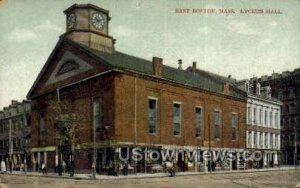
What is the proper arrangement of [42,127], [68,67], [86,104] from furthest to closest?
[42,127], [68,67], [86,104]

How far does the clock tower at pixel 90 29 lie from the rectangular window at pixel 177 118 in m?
5.59

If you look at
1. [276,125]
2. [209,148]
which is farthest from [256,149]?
[209,148]

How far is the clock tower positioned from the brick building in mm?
59

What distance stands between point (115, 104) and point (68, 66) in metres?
5.57

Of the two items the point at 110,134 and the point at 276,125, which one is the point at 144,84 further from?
the point at 276,125

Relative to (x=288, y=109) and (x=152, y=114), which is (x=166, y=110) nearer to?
(x=152, y=114)

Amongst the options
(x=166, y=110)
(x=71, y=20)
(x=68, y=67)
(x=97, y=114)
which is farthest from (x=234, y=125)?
(x=71, y=20)

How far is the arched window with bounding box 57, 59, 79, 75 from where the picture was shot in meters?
29.0

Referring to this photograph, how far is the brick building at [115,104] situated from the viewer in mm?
26156

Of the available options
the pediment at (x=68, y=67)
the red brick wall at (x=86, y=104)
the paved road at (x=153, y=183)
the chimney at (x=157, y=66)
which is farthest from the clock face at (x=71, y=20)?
the paved road at (x=153, y=183)

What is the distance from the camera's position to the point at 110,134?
25.9 metres

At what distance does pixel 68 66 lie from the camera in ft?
96.9
